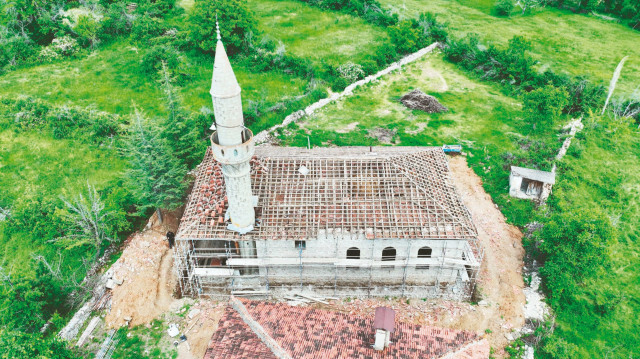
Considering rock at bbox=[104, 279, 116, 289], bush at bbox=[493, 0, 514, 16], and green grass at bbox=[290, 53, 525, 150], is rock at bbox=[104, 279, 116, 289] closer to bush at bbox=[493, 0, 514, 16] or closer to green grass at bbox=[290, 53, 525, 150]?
green grass at bbox=[290, 53, 525, 150]

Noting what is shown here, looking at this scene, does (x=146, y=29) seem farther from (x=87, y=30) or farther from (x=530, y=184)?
(x=530, y=184)

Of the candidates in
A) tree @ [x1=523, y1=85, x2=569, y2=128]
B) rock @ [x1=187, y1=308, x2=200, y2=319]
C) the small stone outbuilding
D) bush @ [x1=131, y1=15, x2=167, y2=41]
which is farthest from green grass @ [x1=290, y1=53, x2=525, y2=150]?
bush @ [x1=131, y1=15, x2=167, y2=41]

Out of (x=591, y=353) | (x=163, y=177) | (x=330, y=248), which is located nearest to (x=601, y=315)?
(x=591, y=353)

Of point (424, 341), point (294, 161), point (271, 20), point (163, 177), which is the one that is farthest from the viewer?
point (271, 20)

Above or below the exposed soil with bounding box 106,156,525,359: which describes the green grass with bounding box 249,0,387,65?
above

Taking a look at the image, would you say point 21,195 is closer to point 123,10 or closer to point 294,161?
point 294,161
